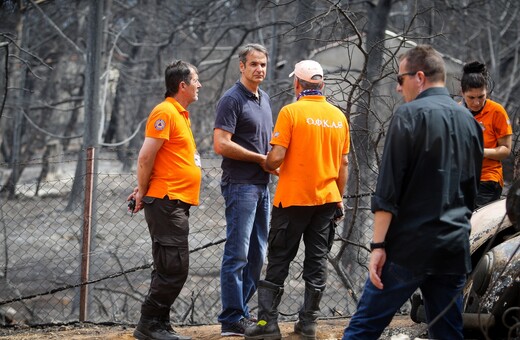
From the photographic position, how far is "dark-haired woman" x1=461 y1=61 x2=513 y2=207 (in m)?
6.34

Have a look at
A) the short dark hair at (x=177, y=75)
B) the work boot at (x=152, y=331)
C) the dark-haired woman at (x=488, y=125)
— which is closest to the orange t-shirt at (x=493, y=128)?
the dark-haired woman at (x=488, y=125)

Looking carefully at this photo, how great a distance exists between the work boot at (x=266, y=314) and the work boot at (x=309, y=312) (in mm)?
206

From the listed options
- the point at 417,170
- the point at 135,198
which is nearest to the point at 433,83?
the point at 417,170

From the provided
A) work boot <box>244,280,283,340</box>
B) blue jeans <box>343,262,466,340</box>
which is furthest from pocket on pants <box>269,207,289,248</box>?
blue jeans <box>343,262,466,340</box>

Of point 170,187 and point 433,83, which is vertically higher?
point 433,83

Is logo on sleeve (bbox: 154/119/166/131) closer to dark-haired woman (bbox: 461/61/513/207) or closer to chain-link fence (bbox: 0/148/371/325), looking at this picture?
chain-link fence (bbox: 0/148/371/325)

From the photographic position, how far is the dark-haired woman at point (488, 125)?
6344 millimetres

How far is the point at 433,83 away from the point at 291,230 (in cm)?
174

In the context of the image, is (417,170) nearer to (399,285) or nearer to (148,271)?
(399,285)

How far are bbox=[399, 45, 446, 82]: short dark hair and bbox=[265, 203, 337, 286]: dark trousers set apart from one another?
1611 mm

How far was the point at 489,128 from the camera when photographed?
6477mm

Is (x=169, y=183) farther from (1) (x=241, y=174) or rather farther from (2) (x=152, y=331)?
(2) (x=152, y=331)

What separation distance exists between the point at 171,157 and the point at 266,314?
129cm

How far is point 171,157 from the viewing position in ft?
17.9
